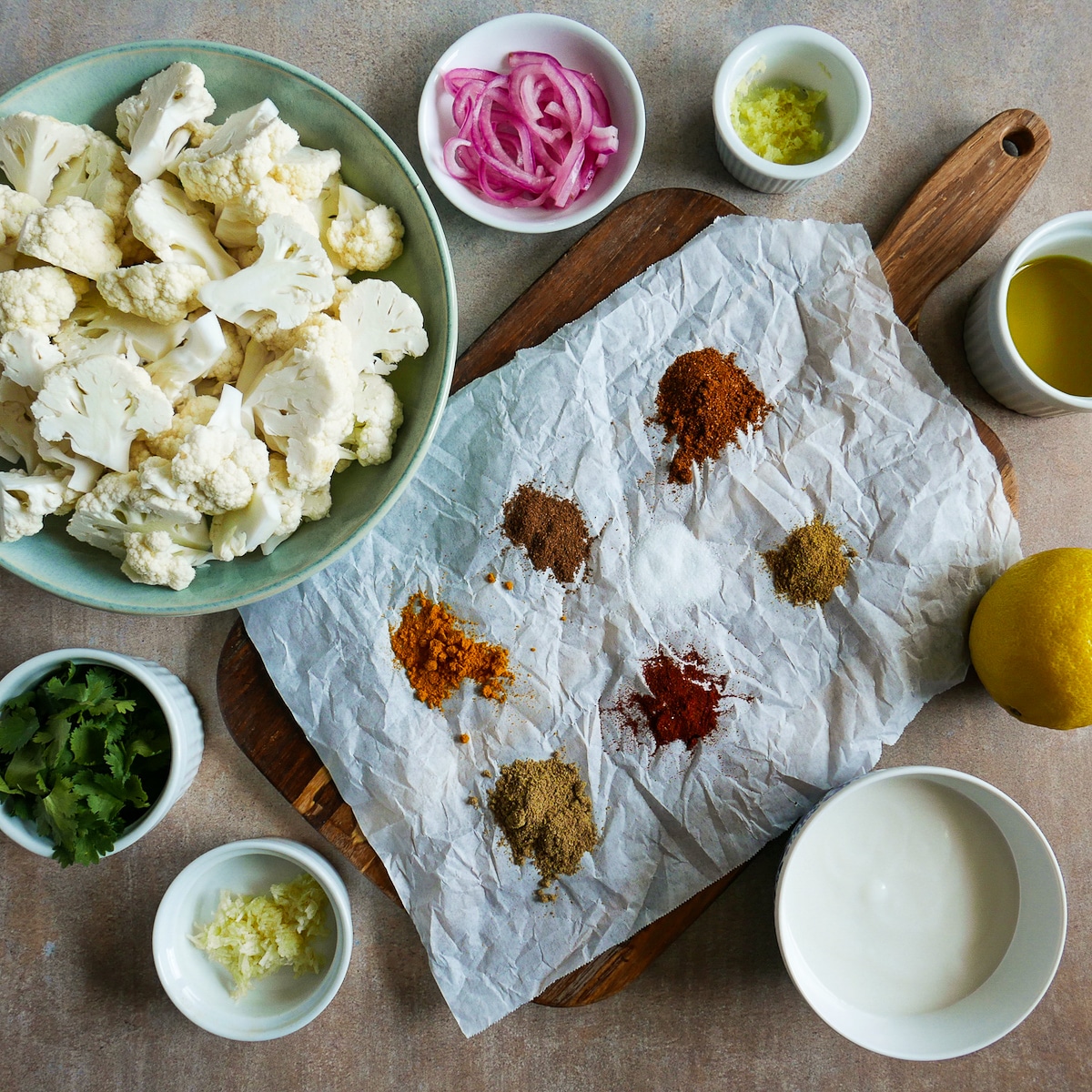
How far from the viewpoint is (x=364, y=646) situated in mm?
1338

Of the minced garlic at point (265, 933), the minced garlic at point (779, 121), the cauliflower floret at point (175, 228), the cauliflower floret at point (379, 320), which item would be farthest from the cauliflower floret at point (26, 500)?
the minced garlic at point (779, 121)

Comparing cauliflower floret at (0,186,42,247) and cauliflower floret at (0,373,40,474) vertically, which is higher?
cauliflower floret at (0,186,42,247)

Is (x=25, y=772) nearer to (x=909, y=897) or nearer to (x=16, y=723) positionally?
(x=16, y=723)

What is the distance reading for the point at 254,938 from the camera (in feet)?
4.34

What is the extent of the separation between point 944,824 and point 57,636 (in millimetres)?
1555

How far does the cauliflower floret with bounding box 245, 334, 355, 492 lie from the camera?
44.1 inches

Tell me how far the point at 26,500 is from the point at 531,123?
0.97 meters

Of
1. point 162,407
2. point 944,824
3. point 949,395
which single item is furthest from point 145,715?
point 949,395

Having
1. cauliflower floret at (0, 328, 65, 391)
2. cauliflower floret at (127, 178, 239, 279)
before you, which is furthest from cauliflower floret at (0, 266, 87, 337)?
cauliflower floret at (127, 178, 239, 279)

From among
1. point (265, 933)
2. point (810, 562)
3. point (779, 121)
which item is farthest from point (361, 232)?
point (265, 933)

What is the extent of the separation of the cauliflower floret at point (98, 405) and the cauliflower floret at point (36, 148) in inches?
11.3

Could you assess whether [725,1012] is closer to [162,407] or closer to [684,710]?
[684,710]

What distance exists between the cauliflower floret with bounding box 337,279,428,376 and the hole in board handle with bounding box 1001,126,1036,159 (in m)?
1.07

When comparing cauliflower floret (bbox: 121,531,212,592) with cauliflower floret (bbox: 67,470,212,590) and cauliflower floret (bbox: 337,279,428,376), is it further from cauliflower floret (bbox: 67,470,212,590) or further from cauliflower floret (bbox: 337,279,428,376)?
cauliflower floret (bbox: 337,279,428,376)
